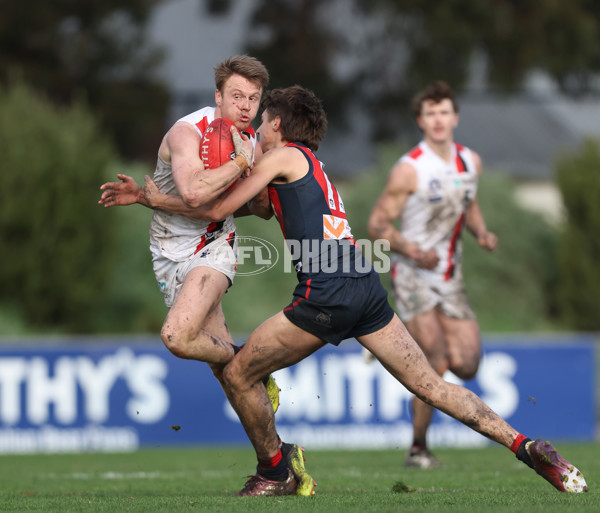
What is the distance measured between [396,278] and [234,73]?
324 centimetres

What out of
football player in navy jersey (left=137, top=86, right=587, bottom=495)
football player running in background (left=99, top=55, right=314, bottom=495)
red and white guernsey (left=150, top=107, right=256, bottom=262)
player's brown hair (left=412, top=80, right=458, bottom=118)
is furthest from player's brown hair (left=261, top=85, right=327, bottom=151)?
player's brown hair (left=412, top=80, right=458, bottom=118)

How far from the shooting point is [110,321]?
1891 cm

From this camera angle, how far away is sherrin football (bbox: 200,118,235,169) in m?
6.46

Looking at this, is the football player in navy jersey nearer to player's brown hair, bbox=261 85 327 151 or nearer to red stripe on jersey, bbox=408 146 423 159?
player's brown hair, bbox=261 85 327 151

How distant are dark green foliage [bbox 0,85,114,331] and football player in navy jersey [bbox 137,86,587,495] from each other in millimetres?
10803

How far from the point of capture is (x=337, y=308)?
619 cm

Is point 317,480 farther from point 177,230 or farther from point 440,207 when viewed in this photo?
point 440,207

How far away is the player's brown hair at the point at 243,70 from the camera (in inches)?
263

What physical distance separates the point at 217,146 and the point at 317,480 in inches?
114

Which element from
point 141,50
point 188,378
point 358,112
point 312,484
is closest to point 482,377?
point 188,378

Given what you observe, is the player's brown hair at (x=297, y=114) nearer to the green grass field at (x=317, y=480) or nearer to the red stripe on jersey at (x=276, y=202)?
the red stripe on jersey at (x=276, y=202)

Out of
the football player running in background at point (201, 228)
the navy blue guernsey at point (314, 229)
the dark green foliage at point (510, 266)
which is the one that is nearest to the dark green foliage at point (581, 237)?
the dark green foliage at point (510, 266)

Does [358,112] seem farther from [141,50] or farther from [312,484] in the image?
[312,484]

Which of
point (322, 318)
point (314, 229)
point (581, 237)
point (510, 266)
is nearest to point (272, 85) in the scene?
point (510, 266)
